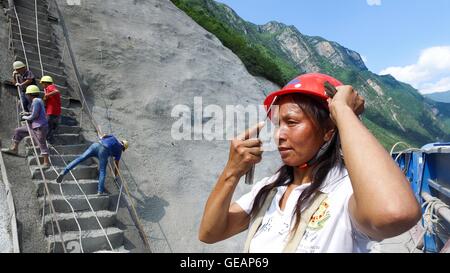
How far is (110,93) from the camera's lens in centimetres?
1115

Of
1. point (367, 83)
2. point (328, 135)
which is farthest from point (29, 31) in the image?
point (367, 83)

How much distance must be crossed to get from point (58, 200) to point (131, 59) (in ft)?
25.6

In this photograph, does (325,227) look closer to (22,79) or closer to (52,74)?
(22,79)

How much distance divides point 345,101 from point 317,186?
0.46 meters

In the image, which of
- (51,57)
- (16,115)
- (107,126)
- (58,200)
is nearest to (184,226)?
(58,200)

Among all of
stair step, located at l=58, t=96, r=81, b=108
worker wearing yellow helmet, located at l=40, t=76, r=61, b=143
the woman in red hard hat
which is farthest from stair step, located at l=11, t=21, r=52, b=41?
the woman in red hard hat

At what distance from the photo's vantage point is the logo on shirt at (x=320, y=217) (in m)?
1.50

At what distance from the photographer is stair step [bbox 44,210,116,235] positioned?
220 inches

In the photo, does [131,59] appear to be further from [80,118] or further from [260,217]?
[260,217]

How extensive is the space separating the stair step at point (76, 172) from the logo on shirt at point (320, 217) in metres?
6.26

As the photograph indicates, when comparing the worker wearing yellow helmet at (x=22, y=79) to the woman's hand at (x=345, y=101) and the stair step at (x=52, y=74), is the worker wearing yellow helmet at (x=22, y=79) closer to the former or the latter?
the stair step at (x=52, y=74)

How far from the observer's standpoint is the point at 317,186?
1.63 meters

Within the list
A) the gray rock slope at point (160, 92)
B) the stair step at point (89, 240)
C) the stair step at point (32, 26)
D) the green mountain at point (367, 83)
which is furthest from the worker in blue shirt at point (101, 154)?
the green mountain at point (367, 83)

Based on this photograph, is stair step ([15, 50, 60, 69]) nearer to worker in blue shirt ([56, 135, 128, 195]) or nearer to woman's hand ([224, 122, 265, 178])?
worker in blue shirt ([56, 135, 128, 195])
